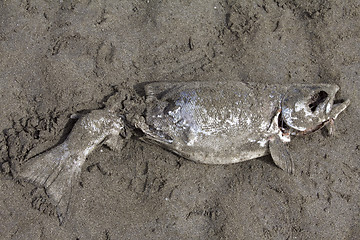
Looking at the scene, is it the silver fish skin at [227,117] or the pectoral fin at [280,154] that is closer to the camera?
the silver fish skin at [227,117]

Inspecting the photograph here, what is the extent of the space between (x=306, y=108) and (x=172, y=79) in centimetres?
174

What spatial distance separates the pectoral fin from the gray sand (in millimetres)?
160

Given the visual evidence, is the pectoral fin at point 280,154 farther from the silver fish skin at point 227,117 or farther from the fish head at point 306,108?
the fish head at point 306,108

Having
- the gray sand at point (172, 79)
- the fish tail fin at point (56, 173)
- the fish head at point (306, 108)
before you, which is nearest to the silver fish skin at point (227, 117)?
the fish head at point (306, 108)

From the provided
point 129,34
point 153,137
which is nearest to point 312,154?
point 153,137

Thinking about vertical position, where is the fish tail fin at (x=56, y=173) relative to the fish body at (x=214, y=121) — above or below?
below

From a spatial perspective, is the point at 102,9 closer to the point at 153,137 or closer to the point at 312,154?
the point at 153,137

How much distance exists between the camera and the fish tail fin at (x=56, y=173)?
11.7 feet

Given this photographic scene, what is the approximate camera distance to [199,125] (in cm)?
362

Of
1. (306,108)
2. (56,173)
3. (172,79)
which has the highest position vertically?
(306,108)

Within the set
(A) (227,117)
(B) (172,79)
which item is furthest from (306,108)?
(B) (172,79)

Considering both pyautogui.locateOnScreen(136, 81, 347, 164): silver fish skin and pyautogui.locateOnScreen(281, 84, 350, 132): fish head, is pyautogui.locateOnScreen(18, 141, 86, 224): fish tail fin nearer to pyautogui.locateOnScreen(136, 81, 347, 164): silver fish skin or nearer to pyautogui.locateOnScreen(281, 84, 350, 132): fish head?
pyautogui.locateOnScreen(136, 81, 347, 164): silver fish skin

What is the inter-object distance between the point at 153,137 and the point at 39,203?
1509 millimetres

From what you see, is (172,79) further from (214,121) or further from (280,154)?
(280,154)
